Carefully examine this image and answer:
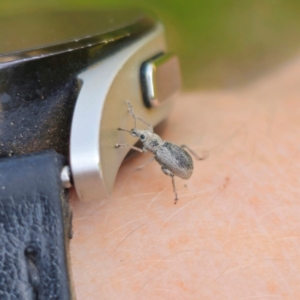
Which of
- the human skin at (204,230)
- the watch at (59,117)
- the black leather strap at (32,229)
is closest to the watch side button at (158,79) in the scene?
the watch at (59,117)

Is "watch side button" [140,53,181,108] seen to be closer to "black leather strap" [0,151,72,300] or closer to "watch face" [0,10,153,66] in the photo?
"watch face" [0,10,153,66]

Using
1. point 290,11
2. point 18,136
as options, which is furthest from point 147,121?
point 290,11

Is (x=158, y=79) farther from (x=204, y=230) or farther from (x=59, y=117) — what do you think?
(x=204, y=230)

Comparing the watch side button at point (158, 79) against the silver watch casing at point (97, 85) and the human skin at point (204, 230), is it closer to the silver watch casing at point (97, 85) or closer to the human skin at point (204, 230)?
the silver watch casing at point (97, 85)

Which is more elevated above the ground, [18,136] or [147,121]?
[18,136]

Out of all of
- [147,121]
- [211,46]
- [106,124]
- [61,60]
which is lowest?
[211,46]

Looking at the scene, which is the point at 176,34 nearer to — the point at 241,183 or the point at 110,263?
the point at 241,183
